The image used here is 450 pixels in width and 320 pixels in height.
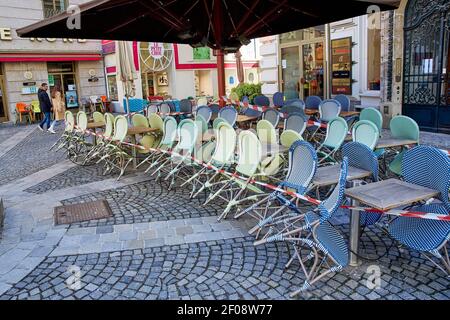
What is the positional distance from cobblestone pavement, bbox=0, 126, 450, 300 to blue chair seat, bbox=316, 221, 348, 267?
0.18 meters

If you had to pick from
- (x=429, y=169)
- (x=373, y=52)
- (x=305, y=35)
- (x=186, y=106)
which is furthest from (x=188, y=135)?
(x=305, y=35)

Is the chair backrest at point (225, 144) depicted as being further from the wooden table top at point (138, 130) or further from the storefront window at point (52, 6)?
the storefront window at point (52, 6)

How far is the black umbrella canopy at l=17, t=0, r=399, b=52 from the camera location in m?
5.56

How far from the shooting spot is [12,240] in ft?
13.6

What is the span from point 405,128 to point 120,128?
4.42 m

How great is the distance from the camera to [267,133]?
523 centimetres

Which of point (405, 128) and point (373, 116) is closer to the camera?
point (405, 128)

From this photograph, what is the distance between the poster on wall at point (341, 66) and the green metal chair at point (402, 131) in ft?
20.1

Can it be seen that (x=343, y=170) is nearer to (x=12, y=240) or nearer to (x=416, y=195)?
(x=416, y=195)

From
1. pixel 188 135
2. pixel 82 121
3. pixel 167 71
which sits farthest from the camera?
pixel 167 71

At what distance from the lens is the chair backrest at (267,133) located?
202 inches

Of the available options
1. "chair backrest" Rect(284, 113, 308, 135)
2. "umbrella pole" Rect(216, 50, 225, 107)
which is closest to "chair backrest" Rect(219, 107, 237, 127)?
"umbrella pole" Rect(216, 50, 225, 107)

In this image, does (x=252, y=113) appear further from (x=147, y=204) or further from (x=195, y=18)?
(x=147, y=204)

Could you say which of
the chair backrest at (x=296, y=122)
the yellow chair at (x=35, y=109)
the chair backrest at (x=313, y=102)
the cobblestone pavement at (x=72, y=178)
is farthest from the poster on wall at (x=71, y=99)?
the chair backrest at (x=296, y=122)
